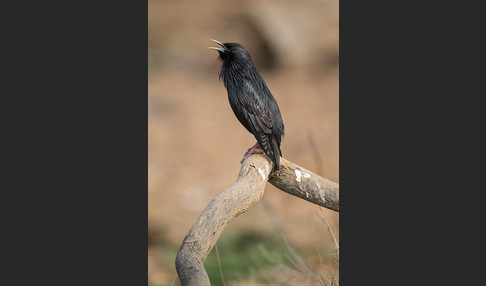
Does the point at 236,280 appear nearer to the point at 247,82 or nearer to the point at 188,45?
the point at 247,82

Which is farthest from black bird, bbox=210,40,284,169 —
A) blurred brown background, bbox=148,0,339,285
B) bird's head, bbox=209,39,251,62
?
blurred brown background, bbox=148,0,339,285

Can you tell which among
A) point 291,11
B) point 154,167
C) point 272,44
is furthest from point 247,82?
point 291,11

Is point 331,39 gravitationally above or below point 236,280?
above

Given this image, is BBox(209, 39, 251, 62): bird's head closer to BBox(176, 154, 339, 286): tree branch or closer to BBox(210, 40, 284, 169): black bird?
BBox(210, 40, 284, 169): black bird

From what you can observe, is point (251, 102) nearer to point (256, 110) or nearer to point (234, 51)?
point (256, 110)

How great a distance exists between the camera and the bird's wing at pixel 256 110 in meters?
2.85

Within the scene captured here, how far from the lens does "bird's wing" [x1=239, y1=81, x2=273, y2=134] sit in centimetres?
285

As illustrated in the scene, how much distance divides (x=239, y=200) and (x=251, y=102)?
600 mm

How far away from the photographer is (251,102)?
2873 millimetres

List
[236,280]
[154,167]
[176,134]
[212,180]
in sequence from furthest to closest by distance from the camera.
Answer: [176,134] → [154,167] → [212,180] → [236,280]

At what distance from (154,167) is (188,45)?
9.58 ft

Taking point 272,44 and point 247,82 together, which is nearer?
point 247,82

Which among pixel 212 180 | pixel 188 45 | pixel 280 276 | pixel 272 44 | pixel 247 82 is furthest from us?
pixel 188 45

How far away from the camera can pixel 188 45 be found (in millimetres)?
8930
